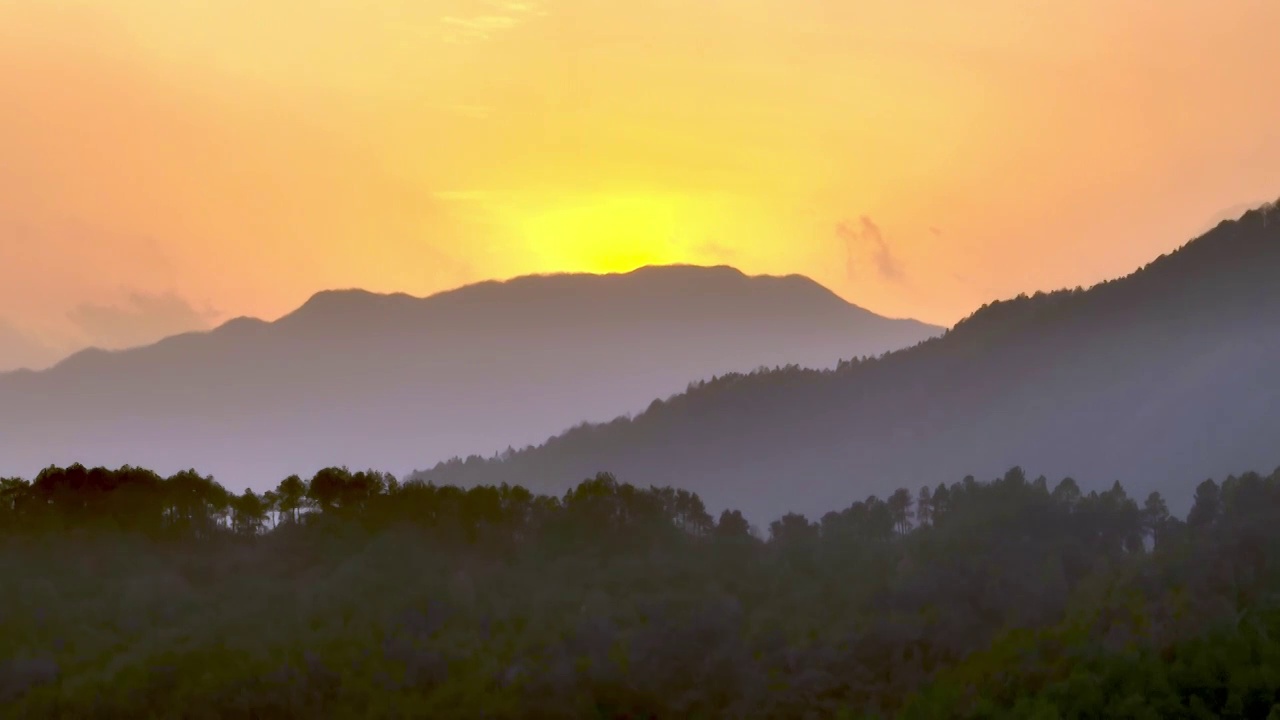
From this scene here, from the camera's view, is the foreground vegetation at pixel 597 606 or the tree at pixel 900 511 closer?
the foreground vegetation at pixel 597 606

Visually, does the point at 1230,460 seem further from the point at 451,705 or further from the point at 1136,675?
the point at 451,705

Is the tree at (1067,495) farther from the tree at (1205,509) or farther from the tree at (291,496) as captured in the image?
the tree at (291,496)

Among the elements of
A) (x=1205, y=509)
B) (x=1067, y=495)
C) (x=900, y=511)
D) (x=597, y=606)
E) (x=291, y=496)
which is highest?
(x=291, y=496)

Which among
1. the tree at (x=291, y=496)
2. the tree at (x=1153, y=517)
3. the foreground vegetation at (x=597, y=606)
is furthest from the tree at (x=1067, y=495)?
A: the tree at (x=291, y=496)

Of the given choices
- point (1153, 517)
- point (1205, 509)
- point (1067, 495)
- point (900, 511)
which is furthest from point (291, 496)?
point (1205, 509)

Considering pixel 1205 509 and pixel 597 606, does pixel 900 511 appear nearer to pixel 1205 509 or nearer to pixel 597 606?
pixel 1205 509

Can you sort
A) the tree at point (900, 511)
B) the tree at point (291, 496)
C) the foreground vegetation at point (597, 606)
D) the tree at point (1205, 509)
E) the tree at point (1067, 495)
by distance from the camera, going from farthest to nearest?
the tree at point (900, 511)
the tree at point (1067, 495)
the tree at point (291, 496)
the tree at point (1205, 509)
the foreground vegetation at point (597, 606)

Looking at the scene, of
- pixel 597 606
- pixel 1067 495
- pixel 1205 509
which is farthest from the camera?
pixel 1067 495

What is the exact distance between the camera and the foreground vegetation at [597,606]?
9331 centimetres

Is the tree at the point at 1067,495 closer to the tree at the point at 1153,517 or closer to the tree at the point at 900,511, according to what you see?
the tree at the point at 1153,517

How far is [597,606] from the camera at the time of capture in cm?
11219

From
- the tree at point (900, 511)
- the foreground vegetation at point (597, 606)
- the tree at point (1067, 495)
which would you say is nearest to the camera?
the foreground vegetation at point (597, 606)

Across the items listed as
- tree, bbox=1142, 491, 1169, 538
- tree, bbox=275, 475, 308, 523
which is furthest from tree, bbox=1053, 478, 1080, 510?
tree, bbox=275, 475, 308, 523

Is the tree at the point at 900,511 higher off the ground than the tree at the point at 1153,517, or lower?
higher
